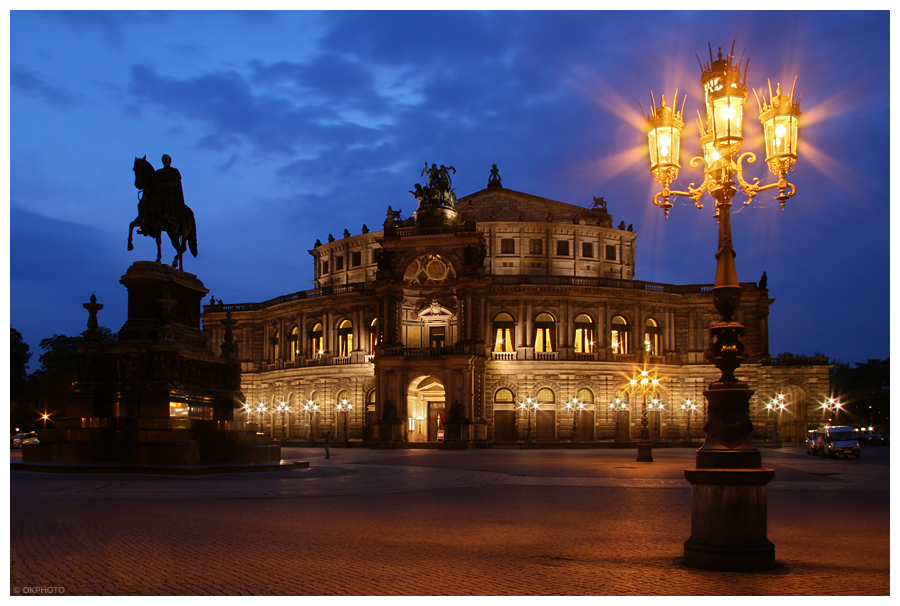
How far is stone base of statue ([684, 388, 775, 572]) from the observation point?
10195 mm

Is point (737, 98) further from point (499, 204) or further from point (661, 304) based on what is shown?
point (499, 204)

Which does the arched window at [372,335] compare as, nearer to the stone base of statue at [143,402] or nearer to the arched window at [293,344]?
the arched window at [293,344]

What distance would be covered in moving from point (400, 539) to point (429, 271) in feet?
190

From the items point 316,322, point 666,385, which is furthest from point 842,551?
point 316,322

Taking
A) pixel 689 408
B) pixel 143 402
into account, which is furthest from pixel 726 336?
pixel 689 408

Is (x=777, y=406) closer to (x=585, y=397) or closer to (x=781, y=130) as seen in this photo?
(x=585, y=397)

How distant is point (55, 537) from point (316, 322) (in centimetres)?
6489

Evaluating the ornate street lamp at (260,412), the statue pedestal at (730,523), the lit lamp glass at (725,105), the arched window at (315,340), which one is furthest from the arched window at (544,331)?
the statue pedestal at (730,523)

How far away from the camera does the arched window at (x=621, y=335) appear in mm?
72812

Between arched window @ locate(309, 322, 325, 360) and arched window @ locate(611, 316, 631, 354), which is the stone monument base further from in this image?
arched window @ locate(611, 316, 631, 354)

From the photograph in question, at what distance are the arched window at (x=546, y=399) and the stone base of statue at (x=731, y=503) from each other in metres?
59.1

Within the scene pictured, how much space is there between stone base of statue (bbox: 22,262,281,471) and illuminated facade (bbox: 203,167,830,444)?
128 ft

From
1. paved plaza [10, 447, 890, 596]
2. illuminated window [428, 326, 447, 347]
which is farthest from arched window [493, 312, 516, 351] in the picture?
paved plaza [10, 447, 890, 596]

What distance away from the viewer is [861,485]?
25.5m
